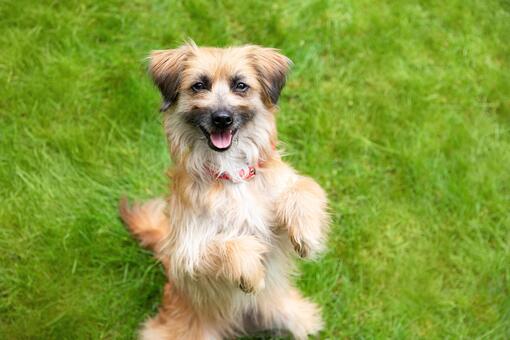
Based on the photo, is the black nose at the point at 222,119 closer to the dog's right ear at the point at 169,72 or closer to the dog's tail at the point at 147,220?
the dog's right ear at the point at 169,72

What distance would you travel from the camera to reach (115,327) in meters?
4.28

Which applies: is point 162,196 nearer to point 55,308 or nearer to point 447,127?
point 55,308

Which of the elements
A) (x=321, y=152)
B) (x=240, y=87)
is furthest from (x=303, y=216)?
(x=321, y=152)

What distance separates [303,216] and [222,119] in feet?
2.27

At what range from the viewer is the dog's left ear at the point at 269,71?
135 inches

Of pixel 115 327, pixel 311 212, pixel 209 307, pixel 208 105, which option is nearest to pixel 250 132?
pixel 208 105

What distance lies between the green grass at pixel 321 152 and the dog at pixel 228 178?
1.16 m

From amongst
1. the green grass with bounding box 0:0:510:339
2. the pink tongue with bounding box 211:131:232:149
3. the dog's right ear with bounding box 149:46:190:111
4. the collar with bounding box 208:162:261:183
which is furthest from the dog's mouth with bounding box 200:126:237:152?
the green grass with bounding box 0:0:510:339

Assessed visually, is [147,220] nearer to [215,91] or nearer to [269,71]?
[215,91]

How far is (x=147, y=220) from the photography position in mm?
4227

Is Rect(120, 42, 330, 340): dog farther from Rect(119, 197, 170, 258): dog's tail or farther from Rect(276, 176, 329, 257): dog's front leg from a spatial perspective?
Rect(119, 197, 170, 258): dog's tail

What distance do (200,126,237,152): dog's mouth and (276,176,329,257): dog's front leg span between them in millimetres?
435

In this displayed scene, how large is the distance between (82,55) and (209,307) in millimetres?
2685

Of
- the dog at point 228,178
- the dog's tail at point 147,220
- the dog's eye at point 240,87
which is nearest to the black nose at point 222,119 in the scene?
the dog at point 228,178
